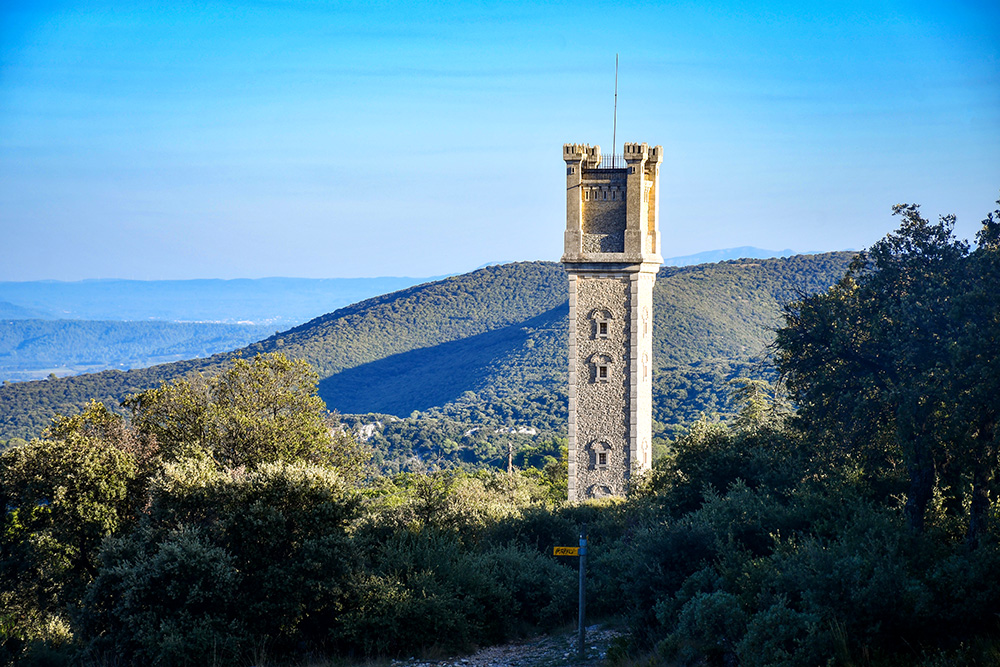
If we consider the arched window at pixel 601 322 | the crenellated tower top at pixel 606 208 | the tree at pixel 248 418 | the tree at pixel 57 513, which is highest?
Result: the crenellated tower top at pixel 606 208

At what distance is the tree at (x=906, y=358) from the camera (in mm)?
11172

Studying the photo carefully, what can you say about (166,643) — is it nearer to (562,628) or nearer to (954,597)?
(562,628)

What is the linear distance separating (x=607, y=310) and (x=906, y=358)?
14.6 m

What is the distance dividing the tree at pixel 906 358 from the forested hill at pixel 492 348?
51.8 m

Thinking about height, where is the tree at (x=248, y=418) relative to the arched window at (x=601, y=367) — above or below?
below

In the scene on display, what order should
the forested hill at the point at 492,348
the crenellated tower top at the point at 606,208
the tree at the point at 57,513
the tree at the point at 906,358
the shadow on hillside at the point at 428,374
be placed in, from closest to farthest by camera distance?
the tree at the point at 906,358
the tree at the point at 57,513
the crenellated tower top at the point at 606,208
the forested hill at the point at 492,348
the shadow on hillside at the point at 428,374

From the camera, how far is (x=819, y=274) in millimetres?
99750

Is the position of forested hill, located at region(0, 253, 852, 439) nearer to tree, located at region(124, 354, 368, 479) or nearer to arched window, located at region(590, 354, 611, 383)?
arched window, located at region(590, 354, 611, 383)

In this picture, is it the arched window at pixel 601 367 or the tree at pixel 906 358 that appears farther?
the arched window at pixel 601 367

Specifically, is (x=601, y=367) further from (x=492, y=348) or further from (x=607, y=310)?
(x=492, y=348)

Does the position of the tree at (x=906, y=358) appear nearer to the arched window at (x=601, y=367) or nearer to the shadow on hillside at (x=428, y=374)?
the arched window at (x=601, y=367)

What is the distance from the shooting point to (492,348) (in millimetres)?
104312

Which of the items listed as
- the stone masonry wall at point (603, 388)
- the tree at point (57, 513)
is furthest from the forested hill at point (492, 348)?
the tree at point (57, 513)

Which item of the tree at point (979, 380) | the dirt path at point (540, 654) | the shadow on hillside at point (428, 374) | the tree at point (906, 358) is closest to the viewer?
Result: the tree at point (979, 380)
